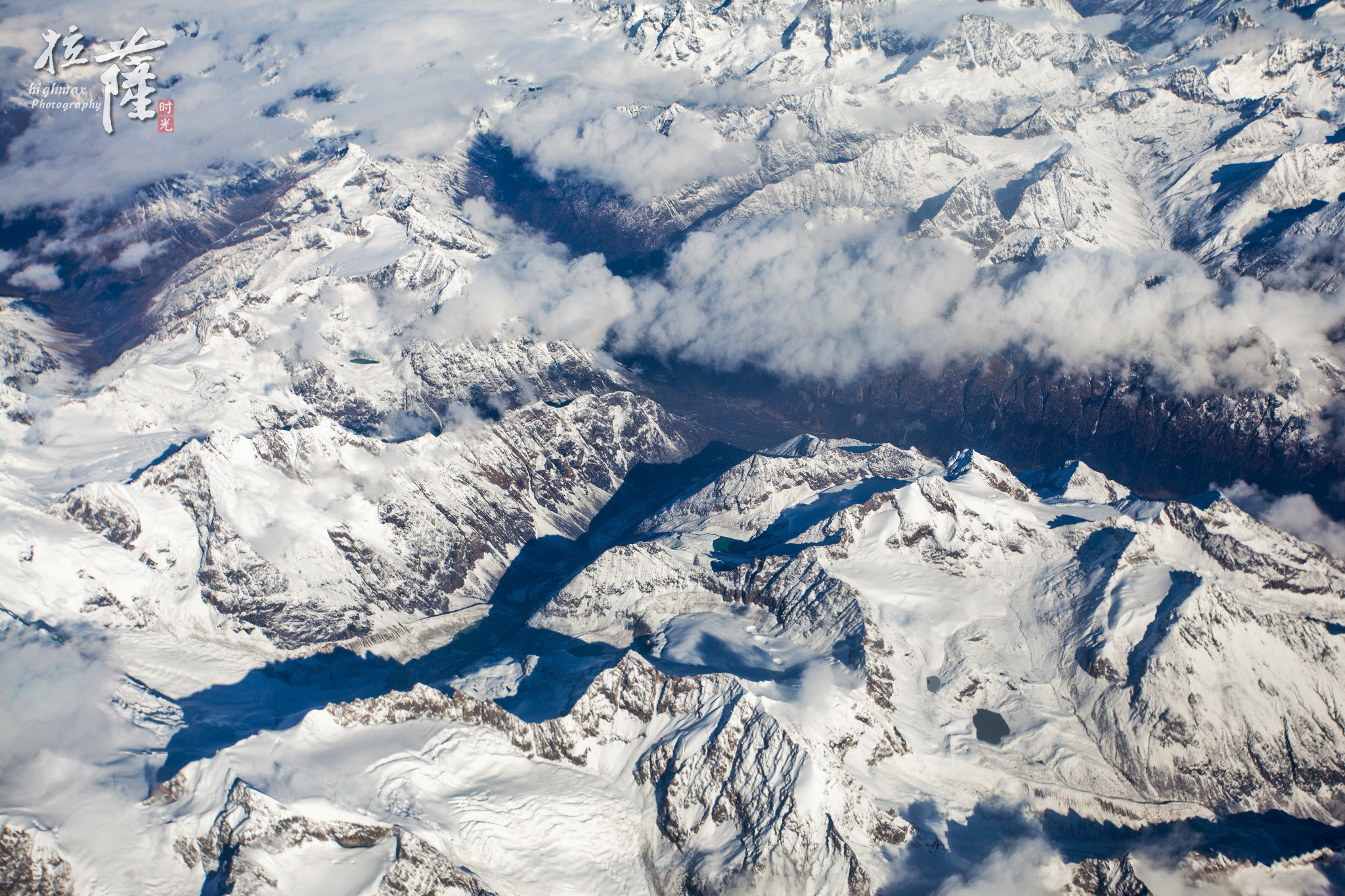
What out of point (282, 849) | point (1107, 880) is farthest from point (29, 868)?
point (1107, 880)

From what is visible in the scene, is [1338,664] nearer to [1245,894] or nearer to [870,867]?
[1245,894]

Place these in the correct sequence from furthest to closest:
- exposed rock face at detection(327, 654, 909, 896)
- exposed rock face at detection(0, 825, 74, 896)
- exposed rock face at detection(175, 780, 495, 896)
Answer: exposed rock face at detection(327, 654, 909, 896) → exposed rock face at detection(0, 825, 74, 896) → exposed rock face at detection(175, 780, 495, 896)

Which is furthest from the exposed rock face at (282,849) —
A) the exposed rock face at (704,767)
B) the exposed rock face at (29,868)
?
the exposed rock face at (704,767)

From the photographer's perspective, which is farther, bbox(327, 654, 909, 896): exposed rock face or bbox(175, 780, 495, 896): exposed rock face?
bbox(327, 654, 909, 896): exposed rock face

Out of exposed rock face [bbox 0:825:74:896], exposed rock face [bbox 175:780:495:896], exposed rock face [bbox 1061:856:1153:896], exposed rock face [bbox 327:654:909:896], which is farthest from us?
exposed rock face [bbox 327:654:909:896]

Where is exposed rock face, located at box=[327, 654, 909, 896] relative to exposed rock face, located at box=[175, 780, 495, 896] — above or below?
below

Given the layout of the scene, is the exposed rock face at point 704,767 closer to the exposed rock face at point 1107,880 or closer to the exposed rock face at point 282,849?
the exposed rock face at point 282,849

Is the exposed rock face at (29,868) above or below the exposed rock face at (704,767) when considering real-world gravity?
above

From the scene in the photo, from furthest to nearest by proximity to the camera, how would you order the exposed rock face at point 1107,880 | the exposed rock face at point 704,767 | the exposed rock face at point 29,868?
the exposed rock face at point 704,767
the exposed rock face at point 1107,880
the exposed rock face at point 29,868

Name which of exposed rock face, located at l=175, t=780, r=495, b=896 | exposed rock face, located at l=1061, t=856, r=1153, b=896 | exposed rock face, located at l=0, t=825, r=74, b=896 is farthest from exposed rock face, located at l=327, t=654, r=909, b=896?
exposed rock face, located at l=0, t=825, r=74, b=896

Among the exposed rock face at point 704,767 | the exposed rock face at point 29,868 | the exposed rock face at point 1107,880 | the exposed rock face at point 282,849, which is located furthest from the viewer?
the exposed rock face at point 704,767

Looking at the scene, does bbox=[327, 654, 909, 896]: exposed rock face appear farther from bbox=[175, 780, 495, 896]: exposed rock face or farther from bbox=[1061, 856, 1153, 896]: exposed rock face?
bbox=[1061, 856, 1153, 896]: exposed rock face
